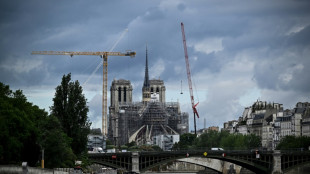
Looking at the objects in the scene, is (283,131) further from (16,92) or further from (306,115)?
(16,92)

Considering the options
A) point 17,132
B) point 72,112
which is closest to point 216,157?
point 72,112

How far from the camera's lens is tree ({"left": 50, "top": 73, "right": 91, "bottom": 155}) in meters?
97.8

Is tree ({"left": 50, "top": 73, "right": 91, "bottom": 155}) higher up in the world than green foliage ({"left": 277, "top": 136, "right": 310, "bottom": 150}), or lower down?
higher up

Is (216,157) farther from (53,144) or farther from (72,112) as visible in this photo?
(53,144)

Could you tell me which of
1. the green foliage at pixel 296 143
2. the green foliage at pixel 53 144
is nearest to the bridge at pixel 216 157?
the green foliage at pixel 296 143

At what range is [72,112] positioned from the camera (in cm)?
9750

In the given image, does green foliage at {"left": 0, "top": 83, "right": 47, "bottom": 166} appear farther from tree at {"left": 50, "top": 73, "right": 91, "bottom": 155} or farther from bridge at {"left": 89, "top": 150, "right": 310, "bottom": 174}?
bridge at {"left": 89, "top": 150, "right": 310, "bottom": 174}

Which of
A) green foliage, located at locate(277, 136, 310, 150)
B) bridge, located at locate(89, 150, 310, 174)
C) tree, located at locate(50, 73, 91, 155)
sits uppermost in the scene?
tree, located at locate(50, 73, 91, 155)

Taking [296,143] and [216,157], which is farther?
[296,143]

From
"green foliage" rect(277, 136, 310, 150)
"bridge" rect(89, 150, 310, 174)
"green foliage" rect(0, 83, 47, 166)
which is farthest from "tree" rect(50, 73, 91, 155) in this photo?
"green foliage" rect(277, 136, 310, 150)

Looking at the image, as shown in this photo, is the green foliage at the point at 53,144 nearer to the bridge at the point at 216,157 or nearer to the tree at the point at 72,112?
the tree at the point at 72,112

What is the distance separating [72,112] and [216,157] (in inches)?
1467

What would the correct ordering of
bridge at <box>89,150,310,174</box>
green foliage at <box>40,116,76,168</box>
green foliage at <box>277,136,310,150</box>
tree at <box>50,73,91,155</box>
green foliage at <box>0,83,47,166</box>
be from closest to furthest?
1. green foliage at <box>0,83,47,166</box>
2. green foliage at <box>40,116,76,168</box>
3. tree at <box>50,73,91,155</box>
4. bridge at <box>89,150,310,174</box>
5. green foliage at <box>277,136,310,150</box>

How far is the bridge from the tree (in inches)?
904
